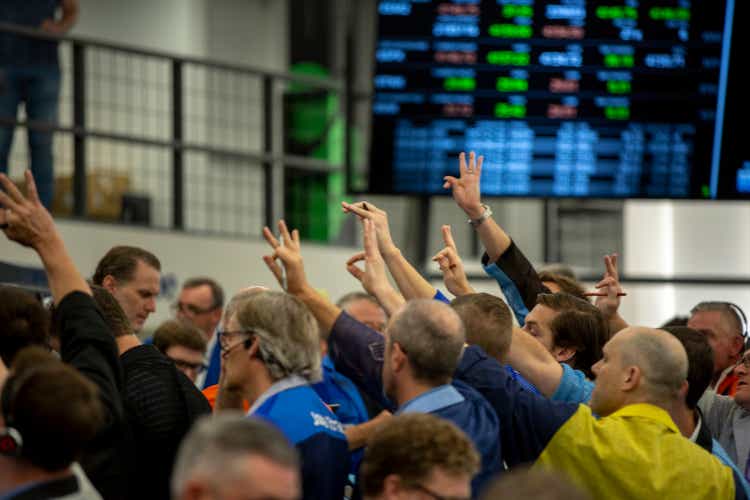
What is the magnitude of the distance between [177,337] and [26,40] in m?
3.23

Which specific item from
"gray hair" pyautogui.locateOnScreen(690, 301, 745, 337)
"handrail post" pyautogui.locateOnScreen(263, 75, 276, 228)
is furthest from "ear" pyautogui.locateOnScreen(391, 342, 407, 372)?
"handrail post" pyautogui.locateOnScreen(263, 75, 276, 228)

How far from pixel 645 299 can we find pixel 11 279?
4086 mm

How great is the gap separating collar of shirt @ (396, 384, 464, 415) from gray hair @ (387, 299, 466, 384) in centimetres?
4

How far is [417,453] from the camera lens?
310 centimetres

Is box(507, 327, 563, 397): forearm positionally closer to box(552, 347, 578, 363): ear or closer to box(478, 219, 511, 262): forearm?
box(552, 347, 578, 363): ear

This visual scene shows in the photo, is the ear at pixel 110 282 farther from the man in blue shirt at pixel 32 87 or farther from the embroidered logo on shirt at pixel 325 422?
the man in blue shirt at pixel 32 87

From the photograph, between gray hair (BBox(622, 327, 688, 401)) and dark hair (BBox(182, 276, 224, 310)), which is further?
dark hair (BBox(182, 276, 224, 310))

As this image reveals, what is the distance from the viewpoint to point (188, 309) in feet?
24.4

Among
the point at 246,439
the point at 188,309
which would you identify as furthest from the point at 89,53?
the point at 246,439

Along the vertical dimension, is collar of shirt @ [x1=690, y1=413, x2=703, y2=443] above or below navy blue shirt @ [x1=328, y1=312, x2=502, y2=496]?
below

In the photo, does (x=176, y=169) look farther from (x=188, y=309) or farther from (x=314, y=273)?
(x=188, y=309)

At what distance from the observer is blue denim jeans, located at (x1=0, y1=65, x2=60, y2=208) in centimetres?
842

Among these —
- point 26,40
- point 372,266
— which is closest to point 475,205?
point 372,266

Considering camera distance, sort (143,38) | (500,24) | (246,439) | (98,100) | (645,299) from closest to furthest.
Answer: (246,439)
(500,24)
(645,299)
(98,100)
(143,38)
